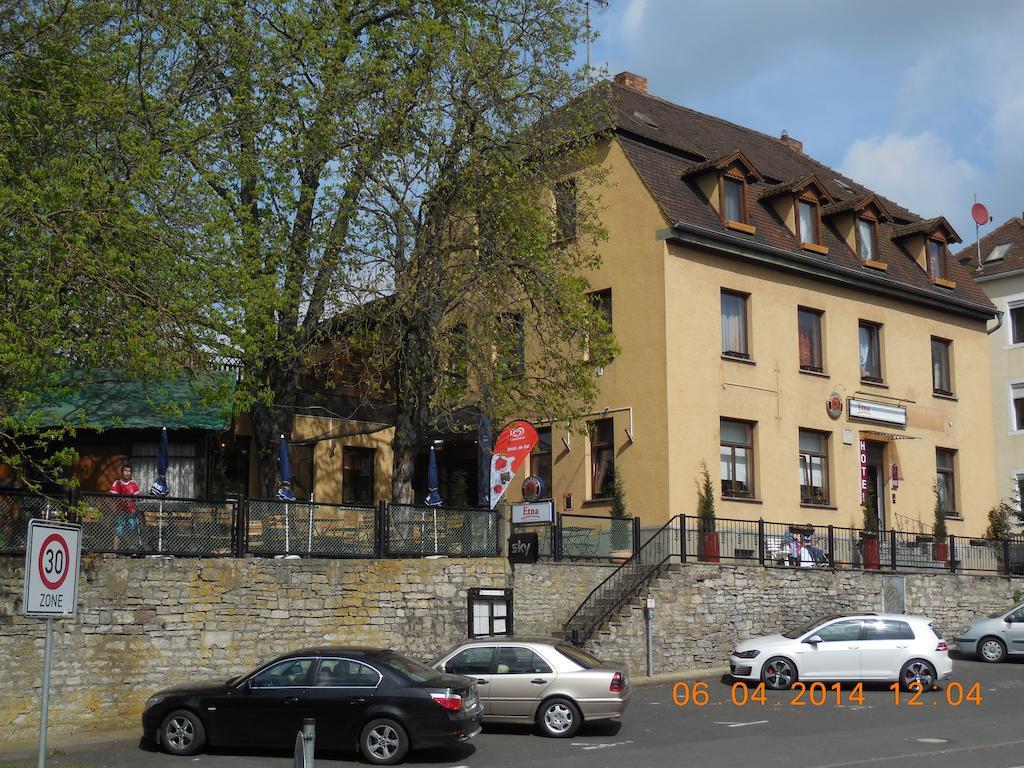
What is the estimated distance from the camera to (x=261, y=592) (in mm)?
20125

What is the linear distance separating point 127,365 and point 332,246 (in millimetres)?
6545

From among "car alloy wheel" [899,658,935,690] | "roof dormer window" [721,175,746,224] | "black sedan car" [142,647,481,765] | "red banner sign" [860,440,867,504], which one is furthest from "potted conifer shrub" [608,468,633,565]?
"black sedan car" [142,647,481,765]

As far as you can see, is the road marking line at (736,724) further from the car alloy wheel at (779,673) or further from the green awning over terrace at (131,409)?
the green awning over terrace at (131,409)

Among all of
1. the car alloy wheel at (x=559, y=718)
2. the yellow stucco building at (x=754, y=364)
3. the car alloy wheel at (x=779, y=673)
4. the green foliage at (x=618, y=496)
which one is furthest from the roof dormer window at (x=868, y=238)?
the car alloy wheel at (x=559, y=718)

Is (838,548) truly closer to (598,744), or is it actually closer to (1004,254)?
(598,744)

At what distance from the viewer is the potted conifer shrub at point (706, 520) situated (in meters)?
26.6

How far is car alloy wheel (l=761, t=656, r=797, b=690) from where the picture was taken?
22344 millimetres

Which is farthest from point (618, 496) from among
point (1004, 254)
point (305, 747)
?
point (1004, 254)

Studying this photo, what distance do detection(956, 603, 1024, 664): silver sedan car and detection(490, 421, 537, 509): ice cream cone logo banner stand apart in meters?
11.2

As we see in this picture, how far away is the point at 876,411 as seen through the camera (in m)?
33.6

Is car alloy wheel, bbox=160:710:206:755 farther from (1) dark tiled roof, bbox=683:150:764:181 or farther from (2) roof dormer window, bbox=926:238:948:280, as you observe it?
(2) roof dormer window, bbox=926:238:948:280

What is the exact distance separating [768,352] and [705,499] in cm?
482

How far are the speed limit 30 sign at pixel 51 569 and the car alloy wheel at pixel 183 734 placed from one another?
16.4 ft

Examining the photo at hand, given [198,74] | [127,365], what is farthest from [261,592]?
[198,74]
